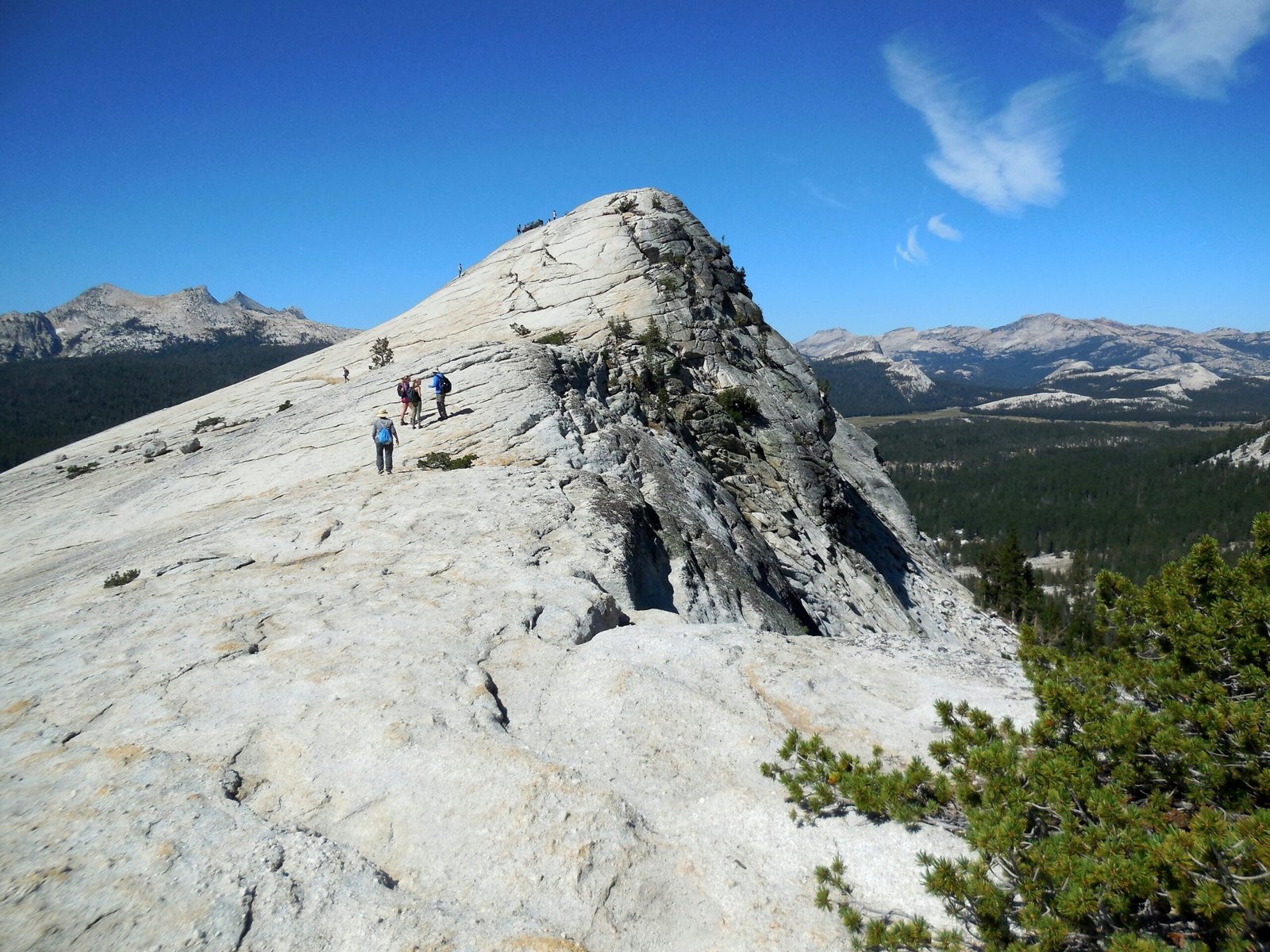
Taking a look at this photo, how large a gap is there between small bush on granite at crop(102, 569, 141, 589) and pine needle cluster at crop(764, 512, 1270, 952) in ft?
43.4

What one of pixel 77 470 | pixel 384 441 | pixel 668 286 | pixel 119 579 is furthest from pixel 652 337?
pixel 77 470

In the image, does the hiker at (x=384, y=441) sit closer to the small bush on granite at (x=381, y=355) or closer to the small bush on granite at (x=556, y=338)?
the small bush on granite at (x=556, y=338)

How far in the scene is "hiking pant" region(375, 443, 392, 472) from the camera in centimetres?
1866

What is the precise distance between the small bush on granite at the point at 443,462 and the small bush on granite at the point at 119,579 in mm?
7370

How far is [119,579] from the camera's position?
13.1 metres

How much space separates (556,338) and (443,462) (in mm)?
15053

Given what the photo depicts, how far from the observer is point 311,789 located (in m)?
7.14

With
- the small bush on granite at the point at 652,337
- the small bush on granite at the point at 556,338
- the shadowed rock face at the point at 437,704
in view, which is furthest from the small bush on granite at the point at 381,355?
the small bush on granite at the point at 652,337

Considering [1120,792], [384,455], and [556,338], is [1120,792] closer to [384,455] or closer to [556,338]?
[384,455]

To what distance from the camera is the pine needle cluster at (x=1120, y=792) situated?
418 cm

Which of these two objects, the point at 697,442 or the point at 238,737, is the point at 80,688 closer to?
the point at 238,737

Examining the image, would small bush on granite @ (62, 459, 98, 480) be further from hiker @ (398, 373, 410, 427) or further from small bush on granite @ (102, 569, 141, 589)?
small bush on granite @ (102, 569, 141, 589)

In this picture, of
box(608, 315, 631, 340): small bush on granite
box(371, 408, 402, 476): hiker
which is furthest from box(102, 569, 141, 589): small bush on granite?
box(608, 315, 631, 340): small bush on granite

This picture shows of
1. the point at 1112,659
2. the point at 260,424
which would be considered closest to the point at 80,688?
the point at 1112,659
